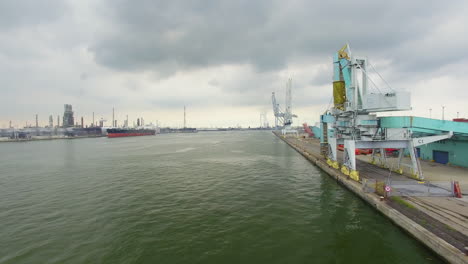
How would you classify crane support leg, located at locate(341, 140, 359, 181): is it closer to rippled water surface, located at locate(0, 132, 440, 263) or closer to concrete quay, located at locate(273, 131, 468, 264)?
rippled water surface, located at locate(0, 132, 440, 263)

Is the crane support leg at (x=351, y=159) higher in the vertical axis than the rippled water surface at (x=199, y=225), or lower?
higher

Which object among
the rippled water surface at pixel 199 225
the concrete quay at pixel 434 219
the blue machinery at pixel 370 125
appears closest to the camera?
the concrete quay at pixel 434 219

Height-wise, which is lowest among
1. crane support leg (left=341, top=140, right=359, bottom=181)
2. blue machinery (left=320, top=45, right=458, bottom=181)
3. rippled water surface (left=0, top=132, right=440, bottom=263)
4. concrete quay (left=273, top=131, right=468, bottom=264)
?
rippled water surface (left=0, top=132, right=440, bottom=263)

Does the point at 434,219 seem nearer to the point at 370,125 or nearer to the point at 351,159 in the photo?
the point at 351,159

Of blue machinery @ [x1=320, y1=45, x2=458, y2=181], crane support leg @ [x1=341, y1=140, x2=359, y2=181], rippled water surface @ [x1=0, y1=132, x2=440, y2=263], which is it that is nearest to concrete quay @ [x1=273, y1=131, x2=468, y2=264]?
rippled water surface @ [x1=0, y1=132, x2=440, y2=263]

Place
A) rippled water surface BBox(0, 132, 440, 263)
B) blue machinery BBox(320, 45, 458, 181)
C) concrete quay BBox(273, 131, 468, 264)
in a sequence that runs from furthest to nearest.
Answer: blue machinery BBox(320, 45, 458, 181) → rippled water surface BBox(0, 132, 440, 263) → concrete quay BBox(273, 131, 468, 264)

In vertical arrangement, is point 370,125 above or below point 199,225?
above

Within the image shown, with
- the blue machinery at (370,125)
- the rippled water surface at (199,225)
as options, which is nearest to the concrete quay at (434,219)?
the rippled water surface at (199,225)

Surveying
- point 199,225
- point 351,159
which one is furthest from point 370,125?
point 199,225

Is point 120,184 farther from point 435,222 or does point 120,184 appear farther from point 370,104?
point 370,104

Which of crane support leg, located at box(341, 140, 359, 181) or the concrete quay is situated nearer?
the concrete quay

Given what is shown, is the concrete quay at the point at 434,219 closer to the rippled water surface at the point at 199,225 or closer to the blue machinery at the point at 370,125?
the rippled water surface at the point at 199,225

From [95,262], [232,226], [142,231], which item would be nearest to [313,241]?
[232,226]

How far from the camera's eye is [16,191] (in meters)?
23.6
